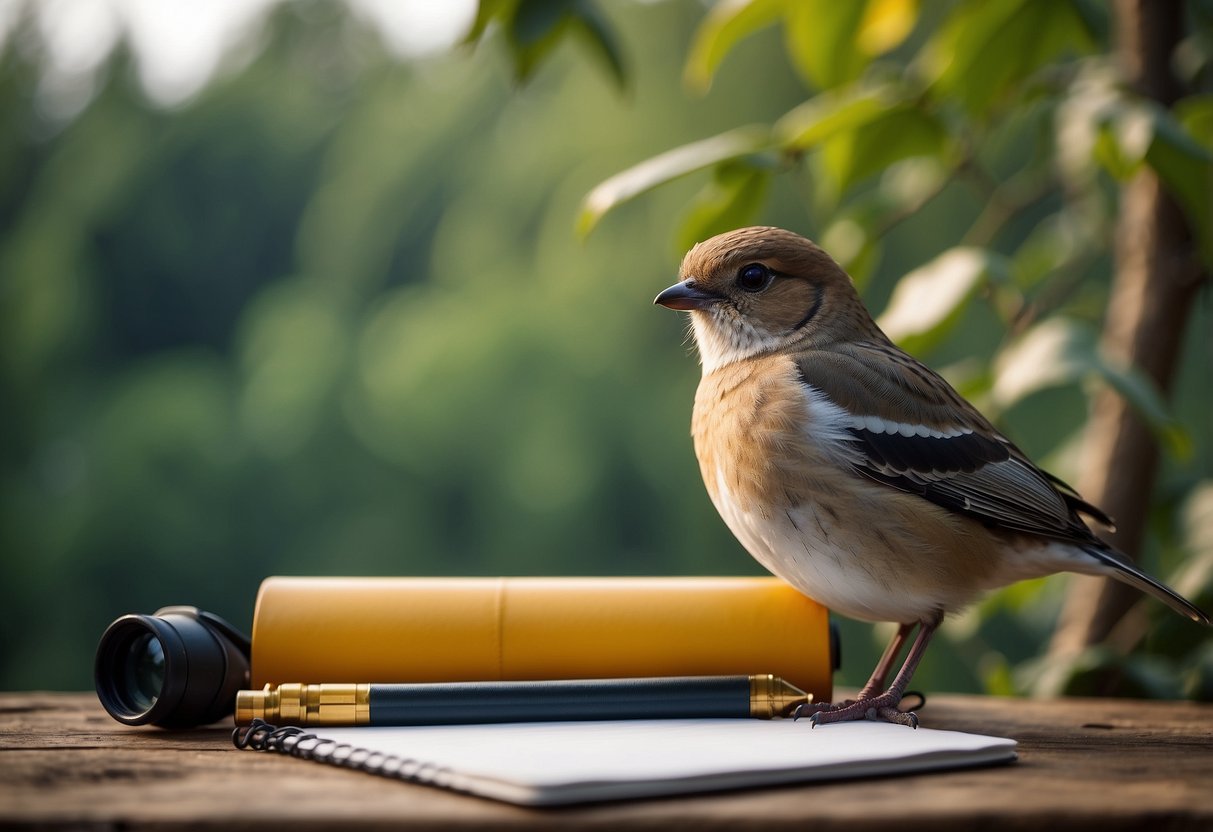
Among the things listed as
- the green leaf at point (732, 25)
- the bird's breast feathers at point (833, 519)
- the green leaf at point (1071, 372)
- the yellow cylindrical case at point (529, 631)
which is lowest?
the yellow cylindrical case at point (529, 631)

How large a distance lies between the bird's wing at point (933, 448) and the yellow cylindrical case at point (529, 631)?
196 millimetres

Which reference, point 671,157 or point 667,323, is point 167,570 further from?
point 671,157

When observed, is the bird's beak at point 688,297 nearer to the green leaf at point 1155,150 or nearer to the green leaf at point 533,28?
the green leaf at point 533,28

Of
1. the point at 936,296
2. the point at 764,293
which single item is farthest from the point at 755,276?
the point at 936,296

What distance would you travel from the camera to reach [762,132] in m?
1.56

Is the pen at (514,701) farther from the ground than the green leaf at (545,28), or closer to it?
closer to it

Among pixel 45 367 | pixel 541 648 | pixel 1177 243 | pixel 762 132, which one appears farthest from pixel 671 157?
pixel 45 367

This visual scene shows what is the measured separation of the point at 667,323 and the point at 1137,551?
1418mm

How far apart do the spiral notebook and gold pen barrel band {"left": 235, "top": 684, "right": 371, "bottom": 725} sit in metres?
0.02

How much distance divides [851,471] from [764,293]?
0.31 meters

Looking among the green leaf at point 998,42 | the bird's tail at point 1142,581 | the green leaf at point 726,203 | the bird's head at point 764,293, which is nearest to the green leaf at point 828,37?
the green leaf at point 998,42

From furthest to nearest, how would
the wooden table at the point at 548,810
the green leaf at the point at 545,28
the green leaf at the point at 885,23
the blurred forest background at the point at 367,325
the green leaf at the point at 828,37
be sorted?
the blurred forest background at the point at 367,325 < the green leaf at the point at 885,23 < the green leaf at the point at 828,37 < the green leaf at the point at 545,28 < the wooden table at the point at 548,810

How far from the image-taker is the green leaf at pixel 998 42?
1508 mm

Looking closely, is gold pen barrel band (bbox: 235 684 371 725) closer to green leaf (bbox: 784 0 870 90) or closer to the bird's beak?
the bird's beak
